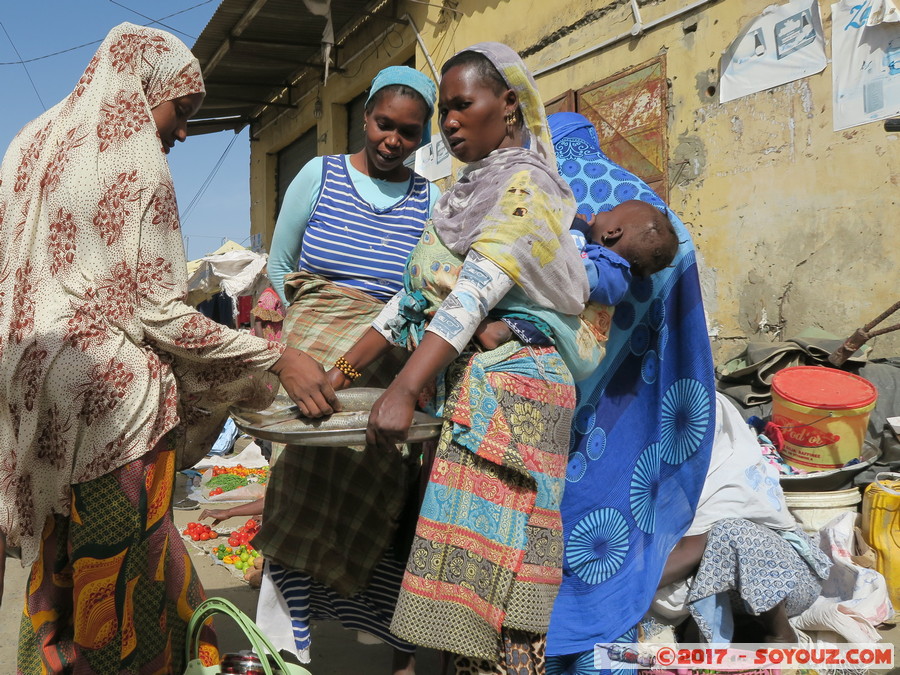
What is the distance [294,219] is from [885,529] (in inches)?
122

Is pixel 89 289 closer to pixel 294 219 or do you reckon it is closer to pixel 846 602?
pixel 294 219

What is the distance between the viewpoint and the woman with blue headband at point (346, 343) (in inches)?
91.9

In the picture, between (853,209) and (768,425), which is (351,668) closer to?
(768,425)

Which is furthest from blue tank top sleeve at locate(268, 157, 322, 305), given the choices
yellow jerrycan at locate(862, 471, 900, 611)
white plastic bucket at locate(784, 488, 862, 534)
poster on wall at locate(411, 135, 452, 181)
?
poster on wall at locate(411, 135, 452, 181)

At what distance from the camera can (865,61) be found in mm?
4535

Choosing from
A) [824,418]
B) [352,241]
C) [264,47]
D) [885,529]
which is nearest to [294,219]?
[352,241]

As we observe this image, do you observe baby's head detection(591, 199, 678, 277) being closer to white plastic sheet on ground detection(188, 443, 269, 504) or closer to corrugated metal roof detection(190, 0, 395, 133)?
white plastic sheet on ground detection(188, 443, 269, 504)

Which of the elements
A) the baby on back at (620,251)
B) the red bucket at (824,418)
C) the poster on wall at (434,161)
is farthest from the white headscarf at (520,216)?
the poster on wall at (434,161)

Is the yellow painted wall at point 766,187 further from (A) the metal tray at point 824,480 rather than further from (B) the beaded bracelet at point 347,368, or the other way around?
(B) the beaded bracelet at point 347,368

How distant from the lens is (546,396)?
6.14 ft

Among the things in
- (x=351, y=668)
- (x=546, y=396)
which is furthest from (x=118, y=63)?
(x=351, y=668)

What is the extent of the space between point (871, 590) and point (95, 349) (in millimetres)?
3022

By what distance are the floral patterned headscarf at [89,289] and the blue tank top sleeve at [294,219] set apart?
0.54 m

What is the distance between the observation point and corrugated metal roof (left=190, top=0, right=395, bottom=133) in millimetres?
9625
